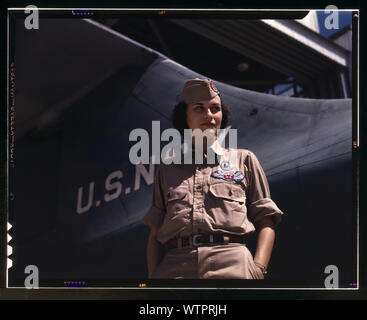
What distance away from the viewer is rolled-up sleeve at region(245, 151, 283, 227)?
4391 millimetres

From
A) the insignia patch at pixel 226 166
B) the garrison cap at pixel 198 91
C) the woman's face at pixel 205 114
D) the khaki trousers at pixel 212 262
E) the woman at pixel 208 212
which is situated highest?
the garrison cap at pixel 198 91

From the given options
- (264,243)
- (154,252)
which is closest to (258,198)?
(264,243)

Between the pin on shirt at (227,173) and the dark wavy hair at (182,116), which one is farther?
the dark wavy hair at (182,116)

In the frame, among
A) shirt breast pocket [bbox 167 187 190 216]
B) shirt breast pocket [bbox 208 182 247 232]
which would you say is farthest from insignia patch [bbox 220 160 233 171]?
shirt breast pocket [bbox 167 187 190 216]

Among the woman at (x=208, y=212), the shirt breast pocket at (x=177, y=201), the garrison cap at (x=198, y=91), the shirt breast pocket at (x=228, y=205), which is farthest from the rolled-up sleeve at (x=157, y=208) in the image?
the garrison cap at (x=198, y=91)

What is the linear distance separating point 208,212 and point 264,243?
580mm

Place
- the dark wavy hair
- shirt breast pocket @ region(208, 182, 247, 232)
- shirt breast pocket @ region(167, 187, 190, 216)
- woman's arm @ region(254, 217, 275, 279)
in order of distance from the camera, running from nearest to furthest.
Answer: woman's arm @ region(254, 217, 275, 279) < shirt breast pocket @ region(208, 182, 247, 232) < shirt breast pocket @ region(167, 187, 190, 216) < the dark wavy hair

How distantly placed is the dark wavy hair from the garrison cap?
Result: 7cm

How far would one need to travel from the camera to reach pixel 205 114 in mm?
4633

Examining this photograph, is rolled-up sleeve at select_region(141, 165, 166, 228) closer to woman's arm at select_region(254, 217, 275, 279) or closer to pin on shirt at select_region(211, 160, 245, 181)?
pin on shirt at select_region(211, 160, 245, 181)

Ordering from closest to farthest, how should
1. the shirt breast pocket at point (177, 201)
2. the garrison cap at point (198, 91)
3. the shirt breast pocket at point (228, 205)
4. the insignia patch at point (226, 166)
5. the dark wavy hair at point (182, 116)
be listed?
the shirt breast pocket at point (228, 205)
the shirt breast pocket at point (177, 201)
the insignia patch at point (226, 166)
the garrison cap at point (198, 91)
the dark wavy hair at point (182, 116)

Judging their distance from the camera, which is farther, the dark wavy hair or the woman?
the dark wavy hair

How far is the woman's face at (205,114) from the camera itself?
15.2ft

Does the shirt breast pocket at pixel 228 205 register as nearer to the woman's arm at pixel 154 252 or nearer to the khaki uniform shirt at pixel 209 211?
the khaki uniform shirt at pixel 209 211
